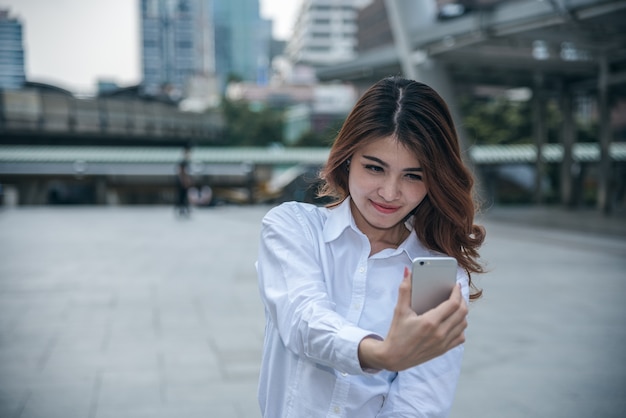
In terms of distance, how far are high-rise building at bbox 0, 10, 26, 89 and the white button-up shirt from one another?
981 centimetres

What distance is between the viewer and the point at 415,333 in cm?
132

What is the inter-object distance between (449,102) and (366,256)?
16028 mm

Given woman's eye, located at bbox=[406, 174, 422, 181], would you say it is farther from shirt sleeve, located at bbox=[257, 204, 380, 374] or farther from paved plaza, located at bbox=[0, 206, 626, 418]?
paved plaza, located at bbox=[0, 206, 626, 418]

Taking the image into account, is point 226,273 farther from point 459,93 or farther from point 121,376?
point 459,93

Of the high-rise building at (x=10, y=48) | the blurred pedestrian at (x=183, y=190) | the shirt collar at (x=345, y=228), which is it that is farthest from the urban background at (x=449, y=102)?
the blurred pedestrian at (x=183, y=190)

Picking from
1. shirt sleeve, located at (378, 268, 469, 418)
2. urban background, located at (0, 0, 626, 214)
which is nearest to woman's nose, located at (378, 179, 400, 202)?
shirt sleeve, located at (378, 268, 469, 418)

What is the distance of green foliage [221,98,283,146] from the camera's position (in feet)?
206

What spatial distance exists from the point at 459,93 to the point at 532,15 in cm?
1220

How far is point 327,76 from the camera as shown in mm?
23016

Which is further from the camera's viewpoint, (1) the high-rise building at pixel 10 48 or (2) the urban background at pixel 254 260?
(1) the high-rise building at pixel 10 48

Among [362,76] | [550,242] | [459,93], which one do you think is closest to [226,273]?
[550,242]

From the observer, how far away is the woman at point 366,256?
1.58 metres

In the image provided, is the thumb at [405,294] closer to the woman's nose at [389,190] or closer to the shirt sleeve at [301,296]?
the shirt sleeve at [301,296]

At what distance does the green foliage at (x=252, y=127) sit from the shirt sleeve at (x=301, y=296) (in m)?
60.7
